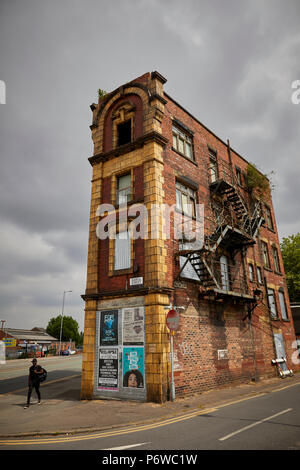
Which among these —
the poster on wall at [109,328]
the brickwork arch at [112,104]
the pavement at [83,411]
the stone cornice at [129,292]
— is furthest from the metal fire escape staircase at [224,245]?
the brickwork arch at [112,104]

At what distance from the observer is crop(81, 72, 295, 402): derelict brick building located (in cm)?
1219

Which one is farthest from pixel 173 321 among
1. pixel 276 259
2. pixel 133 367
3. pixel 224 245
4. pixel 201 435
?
pixel 276 259

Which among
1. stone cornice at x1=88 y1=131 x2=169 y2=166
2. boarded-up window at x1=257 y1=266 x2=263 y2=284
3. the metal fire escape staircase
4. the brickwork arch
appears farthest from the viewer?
boarded-up window at x1=257 y1=266 x2=263 y2=284

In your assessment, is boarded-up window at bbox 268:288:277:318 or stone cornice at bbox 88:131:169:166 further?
boarded-up window at bbox 268:288:277:318

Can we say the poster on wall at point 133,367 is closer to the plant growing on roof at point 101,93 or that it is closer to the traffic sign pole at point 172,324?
the traffic sign pole at point 172,324

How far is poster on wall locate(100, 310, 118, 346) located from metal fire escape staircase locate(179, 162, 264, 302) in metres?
3.71

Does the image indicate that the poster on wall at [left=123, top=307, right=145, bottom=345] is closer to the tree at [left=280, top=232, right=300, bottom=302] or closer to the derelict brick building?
the derelict brick building

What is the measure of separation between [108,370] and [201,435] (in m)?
7.02

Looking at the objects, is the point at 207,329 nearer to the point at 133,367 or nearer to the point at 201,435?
the point at 133,367

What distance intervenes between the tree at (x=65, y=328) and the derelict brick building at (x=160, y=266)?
75996 millimetres

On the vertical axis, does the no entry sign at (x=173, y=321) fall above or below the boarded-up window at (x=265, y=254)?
below

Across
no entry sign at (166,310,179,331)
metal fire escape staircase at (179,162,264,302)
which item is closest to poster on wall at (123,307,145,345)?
no entry sign at (166,310,179,331)

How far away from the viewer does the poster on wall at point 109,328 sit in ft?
42.1

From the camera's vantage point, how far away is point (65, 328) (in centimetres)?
8512
